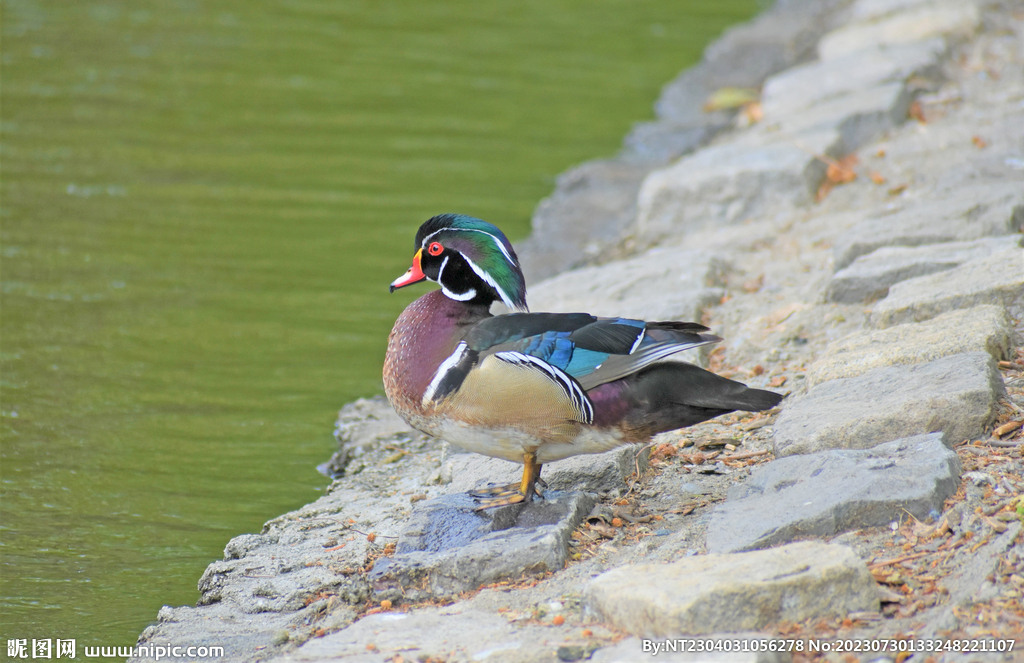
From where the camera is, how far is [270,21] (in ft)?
35.9

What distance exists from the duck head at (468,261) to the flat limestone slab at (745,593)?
108 centimetres

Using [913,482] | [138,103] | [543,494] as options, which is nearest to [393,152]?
[138,103]

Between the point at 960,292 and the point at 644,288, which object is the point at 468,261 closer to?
the point at 960,292

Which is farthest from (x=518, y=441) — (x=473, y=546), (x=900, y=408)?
(x=900, y=408)

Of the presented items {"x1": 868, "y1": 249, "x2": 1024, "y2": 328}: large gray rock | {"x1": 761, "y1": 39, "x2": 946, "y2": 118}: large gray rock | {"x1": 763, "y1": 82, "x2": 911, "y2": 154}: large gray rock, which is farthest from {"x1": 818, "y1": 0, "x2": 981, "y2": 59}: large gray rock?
{"x1": 868, "y1": 249, "x2": 1024, "y2": 328}: large gray rock

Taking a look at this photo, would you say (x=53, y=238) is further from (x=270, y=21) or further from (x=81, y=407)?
(x=270, y=21)

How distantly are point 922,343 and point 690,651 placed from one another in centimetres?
172

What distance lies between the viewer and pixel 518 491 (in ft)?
11.6

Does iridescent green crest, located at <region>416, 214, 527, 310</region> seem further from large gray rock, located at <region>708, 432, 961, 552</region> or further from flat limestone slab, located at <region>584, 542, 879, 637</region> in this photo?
flat limestone slab, located at <region>584, 542, 879, 637</region>

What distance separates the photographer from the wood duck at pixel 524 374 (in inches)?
128

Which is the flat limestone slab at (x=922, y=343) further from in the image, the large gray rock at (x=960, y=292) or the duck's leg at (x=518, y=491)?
the duck's leg at (x=518, y=491)

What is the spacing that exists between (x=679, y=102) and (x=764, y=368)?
515cm

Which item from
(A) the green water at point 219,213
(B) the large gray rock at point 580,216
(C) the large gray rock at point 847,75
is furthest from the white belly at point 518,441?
(C) the large gray rock at point 847,75

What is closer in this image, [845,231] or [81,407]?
[81,407]
